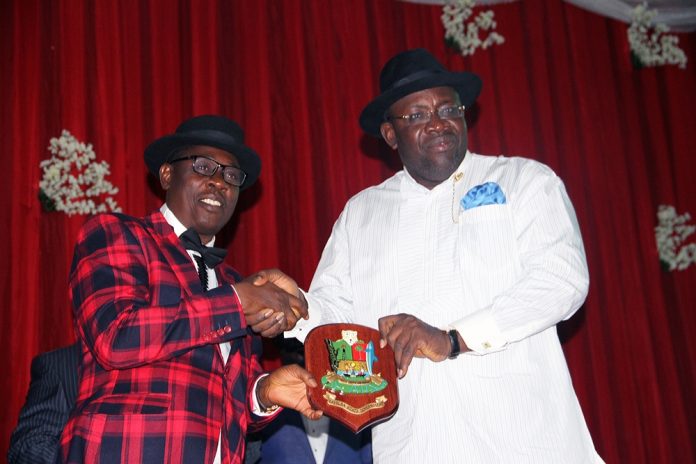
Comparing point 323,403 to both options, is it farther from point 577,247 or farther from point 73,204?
point 73,204

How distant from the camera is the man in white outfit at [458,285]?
7.78 feet

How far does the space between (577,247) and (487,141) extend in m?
2.21

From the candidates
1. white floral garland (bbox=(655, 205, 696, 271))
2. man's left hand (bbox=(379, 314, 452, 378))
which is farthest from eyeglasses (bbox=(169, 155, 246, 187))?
white floral garland (bbox=(655, 205, 696, 271))

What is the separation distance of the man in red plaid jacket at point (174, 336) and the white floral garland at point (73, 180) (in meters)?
1.12

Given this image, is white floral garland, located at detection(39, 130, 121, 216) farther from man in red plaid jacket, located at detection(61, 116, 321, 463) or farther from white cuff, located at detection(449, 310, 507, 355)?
white cuff, located at detection(449, 310, 507, 355)

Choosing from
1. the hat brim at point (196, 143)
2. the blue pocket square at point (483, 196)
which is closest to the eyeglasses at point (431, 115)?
the blue pocket square at point (483, 196)

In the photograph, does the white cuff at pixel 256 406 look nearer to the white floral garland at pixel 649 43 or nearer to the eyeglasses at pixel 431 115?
the eyeglasses at pixel 431 115

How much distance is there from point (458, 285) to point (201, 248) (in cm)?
93

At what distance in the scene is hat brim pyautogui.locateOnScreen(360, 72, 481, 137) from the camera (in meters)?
2.84

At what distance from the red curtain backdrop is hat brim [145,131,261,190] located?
37.3 inches

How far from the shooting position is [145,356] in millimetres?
2150

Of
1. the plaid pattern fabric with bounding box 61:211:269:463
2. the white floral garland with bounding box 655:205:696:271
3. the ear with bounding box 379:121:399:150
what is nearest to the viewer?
the plaid pattern fabric with bounding box 61:211:269:463

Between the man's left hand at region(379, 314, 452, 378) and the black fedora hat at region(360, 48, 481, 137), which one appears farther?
the black fedora hat at region(360, 48, 481, 137)

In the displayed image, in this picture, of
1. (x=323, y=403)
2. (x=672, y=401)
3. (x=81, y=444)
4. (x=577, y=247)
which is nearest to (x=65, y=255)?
(x=81, y=444)
